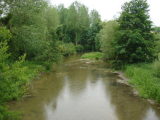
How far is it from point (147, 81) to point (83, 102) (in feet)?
14.8

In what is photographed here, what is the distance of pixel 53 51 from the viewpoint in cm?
1973

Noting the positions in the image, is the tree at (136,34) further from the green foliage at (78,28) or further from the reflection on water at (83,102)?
the green foliage at (78,28)

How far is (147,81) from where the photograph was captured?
1313 cm

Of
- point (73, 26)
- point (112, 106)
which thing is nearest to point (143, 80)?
point (112, 106)

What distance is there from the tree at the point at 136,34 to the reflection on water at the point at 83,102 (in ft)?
12.7

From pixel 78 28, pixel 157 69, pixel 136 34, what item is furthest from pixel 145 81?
pixel 78 28

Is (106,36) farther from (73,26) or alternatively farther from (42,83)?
(73,26)

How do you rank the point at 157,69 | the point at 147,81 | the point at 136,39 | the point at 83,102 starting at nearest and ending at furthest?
the point at 83,102 → the point at 147,81 → the point at 157,69 → the point at 136,39

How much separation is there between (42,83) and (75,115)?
20.7 ft

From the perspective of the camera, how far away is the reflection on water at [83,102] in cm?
991

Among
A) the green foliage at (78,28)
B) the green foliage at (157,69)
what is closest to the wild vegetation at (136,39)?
the green foliage at (157,69)

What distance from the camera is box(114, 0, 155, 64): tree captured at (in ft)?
60.8

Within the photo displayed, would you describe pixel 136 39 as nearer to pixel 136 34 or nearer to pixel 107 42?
pixel 136 34

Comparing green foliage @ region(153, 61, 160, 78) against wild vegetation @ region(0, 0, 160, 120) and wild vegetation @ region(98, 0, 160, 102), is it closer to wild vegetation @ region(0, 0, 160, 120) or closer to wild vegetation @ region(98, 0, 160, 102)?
wild vegetation @ region(0, 0, 160, 120)
